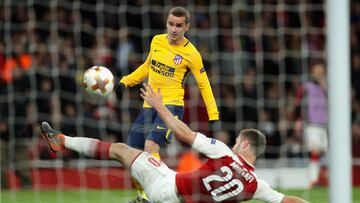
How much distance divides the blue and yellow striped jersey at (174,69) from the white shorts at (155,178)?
1384 mm

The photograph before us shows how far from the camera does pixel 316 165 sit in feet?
39.8

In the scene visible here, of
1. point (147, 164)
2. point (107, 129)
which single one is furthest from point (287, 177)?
point (147, 164)

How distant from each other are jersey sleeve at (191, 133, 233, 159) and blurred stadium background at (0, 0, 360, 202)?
5.29 metres

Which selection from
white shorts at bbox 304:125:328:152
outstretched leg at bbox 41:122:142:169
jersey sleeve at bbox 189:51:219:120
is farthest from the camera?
white shorts at bbox 304:125:328:152

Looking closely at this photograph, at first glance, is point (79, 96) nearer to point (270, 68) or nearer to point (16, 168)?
point (16, 168)

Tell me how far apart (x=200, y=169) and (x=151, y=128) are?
165 centimetres

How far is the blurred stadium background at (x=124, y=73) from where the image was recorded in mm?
12047

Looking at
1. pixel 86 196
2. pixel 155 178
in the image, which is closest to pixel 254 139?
pixel 155 178

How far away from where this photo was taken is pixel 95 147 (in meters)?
7.11

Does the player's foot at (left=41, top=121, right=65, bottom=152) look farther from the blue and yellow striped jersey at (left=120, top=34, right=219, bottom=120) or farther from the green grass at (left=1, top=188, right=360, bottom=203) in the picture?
the green grass at (left=1, top=188, right=360, bottom=203)

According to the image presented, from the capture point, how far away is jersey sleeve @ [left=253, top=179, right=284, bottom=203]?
6.88 m

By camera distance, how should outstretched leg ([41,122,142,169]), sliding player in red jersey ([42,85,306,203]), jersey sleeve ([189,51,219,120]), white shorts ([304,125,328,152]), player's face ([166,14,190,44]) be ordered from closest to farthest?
sliding player in red jersey ([42,85,306,203]), outstretched leg ([41,122,142,169]), player's face ([166,14,190,44]), jersey sleeve ([189,51,219,120]), white shorts ([304,125,328,152])

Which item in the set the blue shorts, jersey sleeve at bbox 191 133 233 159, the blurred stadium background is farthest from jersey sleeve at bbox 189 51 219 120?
the blurred stadium background

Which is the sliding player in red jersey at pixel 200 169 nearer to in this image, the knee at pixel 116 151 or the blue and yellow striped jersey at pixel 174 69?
the knee at pixel 116 151
